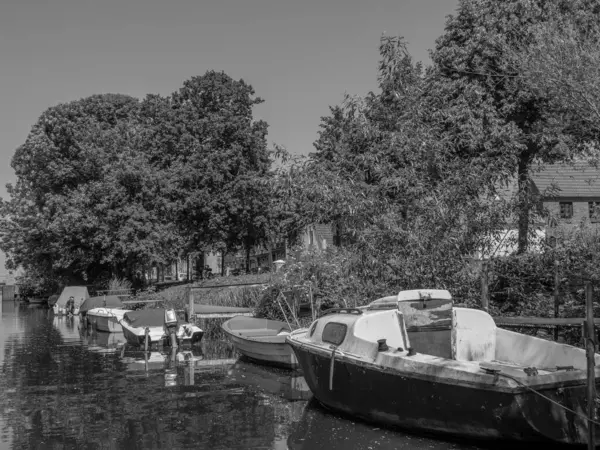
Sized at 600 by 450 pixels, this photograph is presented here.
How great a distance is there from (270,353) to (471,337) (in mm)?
7596

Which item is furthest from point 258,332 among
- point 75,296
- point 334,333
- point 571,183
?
point 571,183

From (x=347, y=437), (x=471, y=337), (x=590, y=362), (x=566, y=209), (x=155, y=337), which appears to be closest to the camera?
(x=590, y=362)

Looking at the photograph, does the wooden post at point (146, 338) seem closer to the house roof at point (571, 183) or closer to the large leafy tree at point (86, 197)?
the large leafy tree at point (86, 197)

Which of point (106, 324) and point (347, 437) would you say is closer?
point (347, 437)

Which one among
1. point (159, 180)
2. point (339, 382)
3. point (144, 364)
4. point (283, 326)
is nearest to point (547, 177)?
point (159, 180)

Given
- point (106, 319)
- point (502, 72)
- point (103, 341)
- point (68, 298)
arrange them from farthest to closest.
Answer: point (68, 298)
point (106, 319)
point (103, 341)
point (502, 72)

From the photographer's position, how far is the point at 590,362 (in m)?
8.80

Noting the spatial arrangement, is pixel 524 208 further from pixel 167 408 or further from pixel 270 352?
pixel 167 408

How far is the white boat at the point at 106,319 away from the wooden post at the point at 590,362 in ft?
88.6

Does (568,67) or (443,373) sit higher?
(568,67)

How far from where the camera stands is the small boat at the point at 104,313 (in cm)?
3378

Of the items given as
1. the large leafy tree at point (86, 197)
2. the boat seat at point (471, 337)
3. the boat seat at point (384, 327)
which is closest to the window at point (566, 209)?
the large leafy tree at point (86, 197)

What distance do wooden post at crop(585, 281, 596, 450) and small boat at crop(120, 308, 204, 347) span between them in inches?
673

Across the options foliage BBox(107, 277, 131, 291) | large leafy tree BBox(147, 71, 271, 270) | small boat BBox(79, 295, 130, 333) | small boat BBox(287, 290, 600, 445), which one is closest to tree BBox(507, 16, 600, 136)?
small boat BBox(287, 290, 600, 445)
